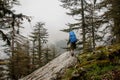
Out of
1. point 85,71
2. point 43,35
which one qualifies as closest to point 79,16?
point 43,35

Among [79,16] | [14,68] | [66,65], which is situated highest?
[79,16]

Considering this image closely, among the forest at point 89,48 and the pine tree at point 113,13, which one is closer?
the forest at point 89,48

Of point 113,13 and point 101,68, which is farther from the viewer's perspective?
point 113,13

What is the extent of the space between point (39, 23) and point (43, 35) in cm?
270

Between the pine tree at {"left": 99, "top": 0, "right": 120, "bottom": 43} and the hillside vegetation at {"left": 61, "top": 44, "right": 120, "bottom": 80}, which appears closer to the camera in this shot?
the hillside vegetation at {"left": 61, "top": 44, "right": 120, "bottom": 80}

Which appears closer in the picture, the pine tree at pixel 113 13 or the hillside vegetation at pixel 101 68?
the hillside vegetation at pixel 101 68

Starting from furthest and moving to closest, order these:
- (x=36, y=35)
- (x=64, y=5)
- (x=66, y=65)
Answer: (x=36, y=35) → (x=64, y=5) → (x=66, y=65)

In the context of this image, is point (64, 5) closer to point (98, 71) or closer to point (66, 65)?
point (66, 65)

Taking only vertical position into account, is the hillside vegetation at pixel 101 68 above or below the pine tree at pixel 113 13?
below

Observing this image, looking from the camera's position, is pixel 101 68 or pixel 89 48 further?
pixel 89 48

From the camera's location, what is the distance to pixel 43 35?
51906 millimetres

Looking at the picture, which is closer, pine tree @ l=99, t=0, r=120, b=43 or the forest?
the forest

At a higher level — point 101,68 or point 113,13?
point 113,13

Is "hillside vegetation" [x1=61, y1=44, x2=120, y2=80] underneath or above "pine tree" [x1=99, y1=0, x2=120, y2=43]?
underneath
